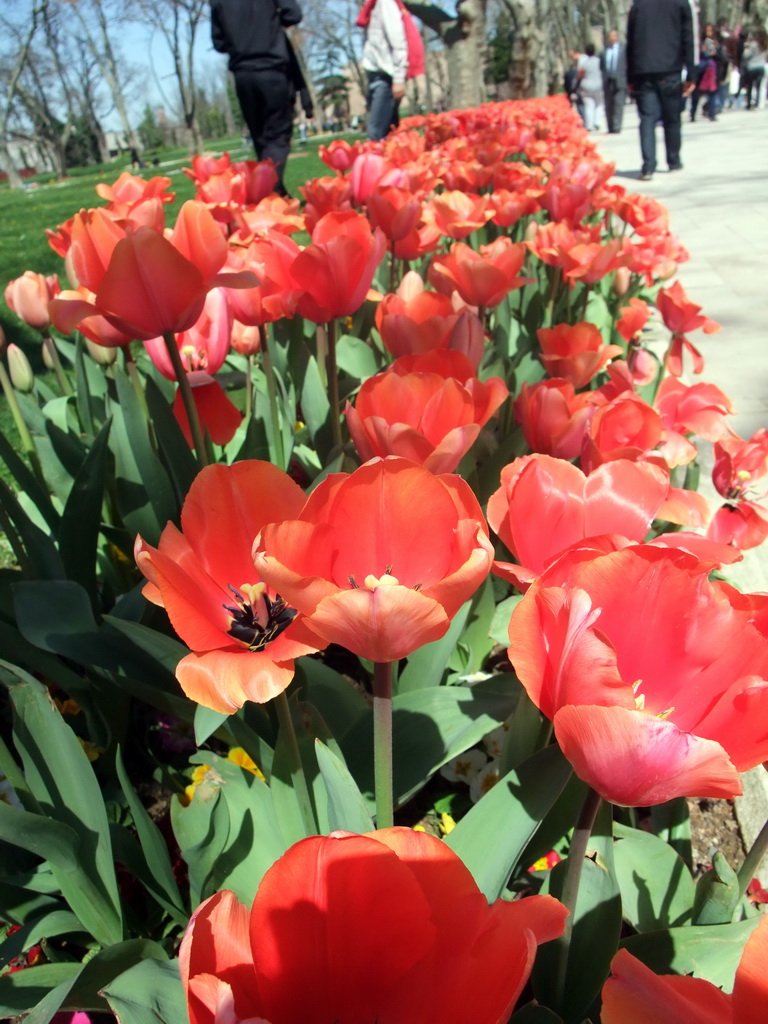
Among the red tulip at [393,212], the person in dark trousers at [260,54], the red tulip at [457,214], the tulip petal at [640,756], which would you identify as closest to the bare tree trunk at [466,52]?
the person in dark trousers at [260,54]

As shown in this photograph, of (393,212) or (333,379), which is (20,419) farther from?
(393,212)

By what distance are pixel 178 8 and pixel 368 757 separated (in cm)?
4781

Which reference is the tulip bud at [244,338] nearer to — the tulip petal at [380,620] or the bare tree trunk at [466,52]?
the tulip petal at [380,620]

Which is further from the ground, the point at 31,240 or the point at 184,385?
the point at 31,240

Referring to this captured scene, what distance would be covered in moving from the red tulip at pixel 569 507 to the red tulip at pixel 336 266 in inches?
34.1

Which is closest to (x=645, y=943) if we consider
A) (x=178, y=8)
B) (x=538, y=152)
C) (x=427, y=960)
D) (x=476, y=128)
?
(x=427, y=960)

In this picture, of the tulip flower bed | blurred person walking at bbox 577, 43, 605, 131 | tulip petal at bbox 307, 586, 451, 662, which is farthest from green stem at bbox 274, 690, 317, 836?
blurred person walking at bbox 577, 43, 605, 131

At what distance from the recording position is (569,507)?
0.85 m

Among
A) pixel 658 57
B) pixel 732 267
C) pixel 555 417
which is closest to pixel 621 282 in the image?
pixel 555 417

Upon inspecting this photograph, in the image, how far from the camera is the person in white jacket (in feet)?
24.3

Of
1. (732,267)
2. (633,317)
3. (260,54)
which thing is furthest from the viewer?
(732,267)

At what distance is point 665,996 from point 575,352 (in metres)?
1.58

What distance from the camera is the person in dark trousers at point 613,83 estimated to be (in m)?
19.7

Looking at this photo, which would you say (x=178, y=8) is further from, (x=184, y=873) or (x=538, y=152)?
(x=184, y=873)
